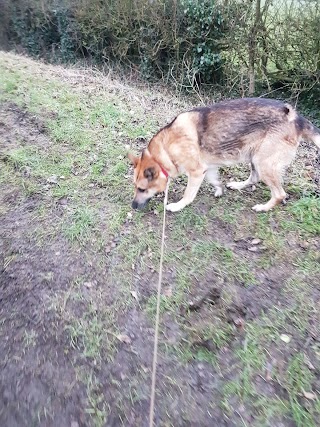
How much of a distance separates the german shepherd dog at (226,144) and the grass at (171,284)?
42 centimetres

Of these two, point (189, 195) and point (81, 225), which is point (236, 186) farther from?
point (81, 225)

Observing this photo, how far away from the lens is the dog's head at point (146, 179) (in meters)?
4.05

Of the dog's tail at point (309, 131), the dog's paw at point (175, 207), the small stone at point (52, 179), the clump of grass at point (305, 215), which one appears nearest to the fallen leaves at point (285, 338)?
the clump of grass at point (305, 215)

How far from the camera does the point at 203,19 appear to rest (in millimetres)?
8516

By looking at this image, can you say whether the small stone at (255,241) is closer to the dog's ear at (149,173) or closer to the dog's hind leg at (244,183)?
the dog's hind leg at (244,183)

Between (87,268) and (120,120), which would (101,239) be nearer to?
(87,268)

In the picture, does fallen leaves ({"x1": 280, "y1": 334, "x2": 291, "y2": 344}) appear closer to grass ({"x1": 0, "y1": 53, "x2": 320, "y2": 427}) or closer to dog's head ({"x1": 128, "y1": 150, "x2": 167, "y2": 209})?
grass ({"x1": 0, "y1": 53, "x2": 320, "y2": 427})

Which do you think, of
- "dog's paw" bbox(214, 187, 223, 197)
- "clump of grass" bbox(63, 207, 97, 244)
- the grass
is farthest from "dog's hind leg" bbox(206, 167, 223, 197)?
"clump of grass" bbox(63, 207, 97, 244)

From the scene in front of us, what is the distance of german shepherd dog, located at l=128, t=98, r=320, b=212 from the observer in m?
4.00

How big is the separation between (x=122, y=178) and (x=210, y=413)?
328 centimetres

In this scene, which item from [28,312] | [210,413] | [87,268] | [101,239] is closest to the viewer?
[210,413]

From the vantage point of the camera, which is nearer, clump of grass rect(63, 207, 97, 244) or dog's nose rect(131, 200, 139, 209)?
clump of grass rect(63, 207, 97, 244)

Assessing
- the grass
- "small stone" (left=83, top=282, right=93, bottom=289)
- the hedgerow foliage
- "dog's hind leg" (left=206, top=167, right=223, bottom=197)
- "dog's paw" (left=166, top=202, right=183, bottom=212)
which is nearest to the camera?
the grass

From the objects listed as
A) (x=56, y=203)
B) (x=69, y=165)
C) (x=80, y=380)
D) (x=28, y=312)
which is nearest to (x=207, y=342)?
(x=80, y=380)
